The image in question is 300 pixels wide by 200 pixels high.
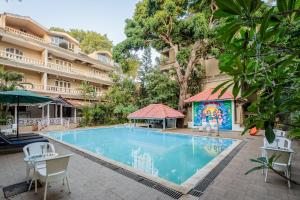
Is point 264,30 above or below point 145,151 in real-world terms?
above

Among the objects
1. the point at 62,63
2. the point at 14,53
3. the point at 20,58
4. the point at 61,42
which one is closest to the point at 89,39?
the point at 61,42

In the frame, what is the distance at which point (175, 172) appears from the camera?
7254 millimetres

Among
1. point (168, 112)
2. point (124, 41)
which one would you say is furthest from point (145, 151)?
point (124, 41)

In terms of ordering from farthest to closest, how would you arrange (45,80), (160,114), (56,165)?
(45,80)
(160,114)
(56,165)

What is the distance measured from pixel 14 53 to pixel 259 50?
83.1 ft

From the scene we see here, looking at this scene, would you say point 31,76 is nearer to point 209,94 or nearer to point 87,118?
point 87,118

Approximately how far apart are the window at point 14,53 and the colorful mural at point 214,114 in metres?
21.0

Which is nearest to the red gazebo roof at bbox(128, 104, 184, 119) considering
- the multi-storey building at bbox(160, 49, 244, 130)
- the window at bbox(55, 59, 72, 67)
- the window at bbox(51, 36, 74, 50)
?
the multi-storey building at bbox(160, 49, 244, 130)

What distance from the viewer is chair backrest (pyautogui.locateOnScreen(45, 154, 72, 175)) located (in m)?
4.03

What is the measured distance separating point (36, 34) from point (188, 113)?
76.4 feet

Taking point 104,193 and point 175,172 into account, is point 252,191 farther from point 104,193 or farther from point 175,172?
point 104,193

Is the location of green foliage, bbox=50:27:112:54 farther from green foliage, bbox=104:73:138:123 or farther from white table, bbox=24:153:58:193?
white table, bbox=24:153:58:193

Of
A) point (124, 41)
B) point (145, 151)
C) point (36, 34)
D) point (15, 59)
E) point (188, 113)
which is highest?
point (36, 34)

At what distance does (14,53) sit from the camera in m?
19.6
